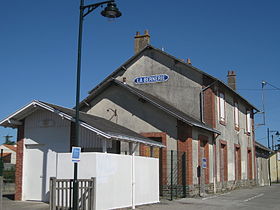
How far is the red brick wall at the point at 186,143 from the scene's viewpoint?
770 inches

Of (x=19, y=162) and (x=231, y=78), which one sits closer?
(x=19, y=162)

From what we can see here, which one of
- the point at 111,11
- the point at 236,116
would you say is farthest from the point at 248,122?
the point at 111,11

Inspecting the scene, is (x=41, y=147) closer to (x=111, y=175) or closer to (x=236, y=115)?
(x=111, y=175)

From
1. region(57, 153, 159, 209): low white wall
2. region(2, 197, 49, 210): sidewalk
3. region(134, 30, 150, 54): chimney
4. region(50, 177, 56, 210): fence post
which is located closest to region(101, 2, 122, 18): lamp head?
region(57, 153, 159, 209): low white wall

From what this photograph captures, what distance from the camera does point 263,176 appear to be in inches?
1542

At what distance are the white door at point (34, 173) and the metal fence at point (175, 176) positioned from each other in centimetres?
615

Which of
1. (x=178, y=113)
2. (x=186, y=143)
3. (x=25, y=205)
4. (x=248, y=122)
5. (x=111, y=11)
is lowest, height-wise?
(x=25, y=205)

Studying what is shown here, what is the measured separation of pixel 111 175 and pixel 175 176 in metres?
6.88

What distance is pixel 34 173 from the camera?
1642 centimetres

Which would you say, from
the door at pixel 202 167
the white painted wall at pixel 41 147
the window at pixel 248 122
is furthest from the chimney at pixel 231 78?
the white painted wall at pixel 41 147

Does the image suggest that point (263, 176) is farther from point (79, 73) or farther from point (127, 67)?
point (79, 73)

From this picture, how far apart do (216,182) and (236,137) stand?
20.9 ft

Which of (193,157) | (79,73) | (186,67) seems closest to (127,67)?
(186,67)

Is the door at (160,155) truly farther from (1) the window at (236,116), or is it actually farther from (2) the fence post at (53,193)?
(1) the window at (236,116)
